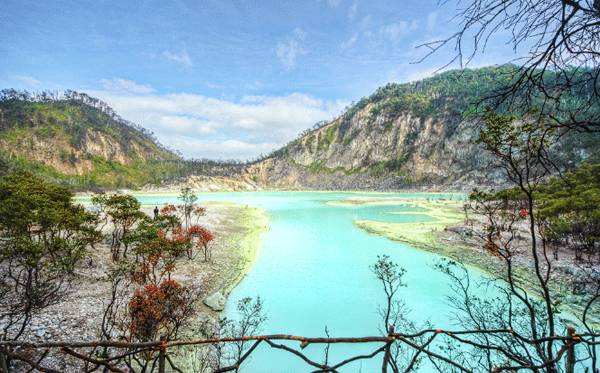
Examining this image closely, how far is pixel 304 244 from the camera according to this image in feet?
89.9

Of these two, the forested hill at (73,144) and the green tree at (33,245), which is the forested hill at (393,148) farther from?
the green tree at (33,245)

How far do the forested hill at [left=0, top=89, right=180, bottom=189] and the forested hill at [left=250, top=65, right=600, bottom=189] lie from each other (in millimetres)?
51930

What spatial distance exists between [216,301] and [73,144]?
120131mm

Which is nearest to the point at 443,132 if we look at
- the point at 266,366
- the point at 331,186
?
the point at 331,186

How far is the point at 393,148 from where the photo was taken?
125m

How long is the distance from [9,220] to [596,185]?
37016mm

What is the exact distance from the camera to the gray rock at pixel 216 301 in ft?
44.7

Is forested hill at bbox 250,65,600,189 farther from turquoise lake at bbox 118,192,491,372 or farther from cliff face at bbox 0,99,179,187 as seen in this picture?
turquoise lake at bbox 118,192,491,372

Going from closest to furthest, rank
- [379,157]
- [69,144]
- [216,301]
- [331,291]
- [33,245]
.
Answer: [33,245] → [216,301] → [331,291] → [69,144] → [379,157]

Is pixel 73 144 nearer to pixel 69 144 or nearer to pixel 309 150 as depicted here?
pixel 69 144

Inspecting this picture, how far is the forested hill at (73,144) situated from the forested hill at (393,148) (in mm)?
51930

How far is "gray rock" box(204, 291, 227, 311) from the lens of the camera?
44.7ft

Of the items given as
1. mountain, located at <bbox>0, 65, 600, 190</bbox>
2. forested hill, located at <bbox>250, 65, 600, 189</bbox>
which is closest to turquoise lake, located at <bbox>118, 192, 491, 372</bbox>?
mountain, located at <bbox>0, 65, 600, 190</bbox>

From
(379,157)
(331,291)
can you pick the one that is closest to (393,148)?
(379,157)
